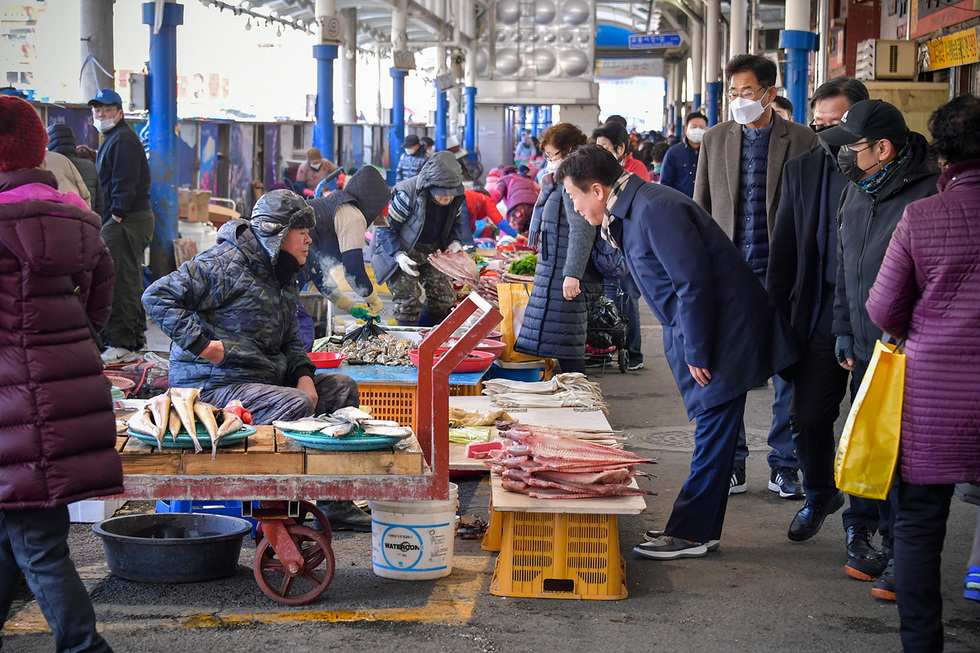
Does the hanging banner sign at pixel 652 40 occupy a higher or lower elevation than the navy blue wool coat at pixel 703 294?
higher

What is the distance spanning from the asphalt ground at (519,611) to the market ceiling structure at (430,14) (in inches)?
817

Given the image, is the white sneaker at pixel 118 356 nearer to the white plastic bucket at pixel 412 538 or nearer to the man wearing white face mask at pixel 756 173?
the white plastic bucket at pixel 412 538

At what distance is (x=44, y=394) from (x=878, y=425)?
273 cm

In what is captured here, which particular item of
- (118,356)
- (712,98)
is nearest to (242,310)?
(118,356)

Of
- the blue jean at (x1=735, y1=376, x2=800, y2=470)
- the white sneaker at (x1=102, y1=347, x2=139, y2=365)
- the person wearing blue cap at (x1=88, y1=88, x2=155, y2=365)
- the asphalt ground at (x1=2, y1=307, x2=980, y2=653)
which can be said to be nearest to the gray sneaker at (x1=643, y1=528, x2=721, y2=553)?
the asphalt ground at (x1=2, y1=307, x2=980, y2=653)

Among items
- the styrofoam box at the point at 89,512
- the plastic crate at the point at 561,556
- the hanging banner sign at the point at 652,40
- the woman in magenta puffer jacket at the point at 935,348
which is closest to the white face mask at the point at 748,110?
the woman in magenta puffer jacket at the point at 935,348

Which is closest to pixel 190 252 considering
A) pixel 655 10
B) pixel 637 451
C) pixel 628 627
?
pixel 637 451

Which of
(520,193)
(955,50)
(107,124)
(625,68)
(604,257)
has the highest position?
(625,68)

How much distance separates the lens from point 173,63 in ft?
38.1

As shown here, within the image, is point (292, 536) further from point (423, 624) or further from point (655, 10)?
point (655, 10)

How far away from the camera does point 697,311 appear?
470cm

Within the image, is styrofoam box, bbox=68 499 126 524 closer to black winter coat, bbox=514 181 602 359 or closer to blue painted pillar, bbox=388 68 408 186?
black winter coat, bbox=514 181 602 359

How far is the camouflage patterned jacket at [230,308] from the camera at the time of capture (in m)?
5.05

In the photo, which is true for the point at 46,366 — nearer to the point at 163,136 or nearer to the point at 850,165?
the point at 850,165
